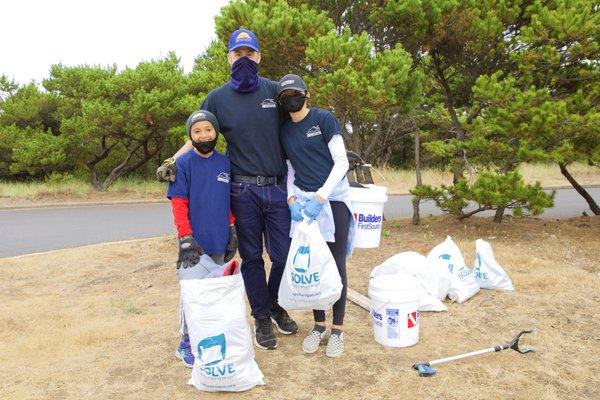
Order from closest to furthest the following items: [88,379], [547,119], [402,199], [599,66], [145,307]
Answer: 1. [88,379]
2. [145,307]
3. [547,119]
4. [599,66]
5. [402,199]

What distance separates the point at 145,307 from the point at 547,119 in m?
4.96

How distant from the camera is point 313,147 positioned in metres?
3.30

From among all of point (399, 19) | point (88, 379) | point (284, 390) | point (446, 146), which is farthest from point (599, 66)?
point (88, 379)

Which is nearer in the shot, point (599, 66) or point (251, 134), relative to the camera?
point (251, 134)

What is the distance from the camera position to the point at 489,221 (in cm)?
820

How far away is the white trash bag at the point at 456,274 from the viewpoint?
14.6ft

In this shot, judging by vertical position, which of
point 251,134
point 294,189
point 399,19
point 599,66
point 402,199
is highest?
point 399,19

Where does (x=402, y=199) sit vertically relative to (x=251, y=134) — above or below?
below

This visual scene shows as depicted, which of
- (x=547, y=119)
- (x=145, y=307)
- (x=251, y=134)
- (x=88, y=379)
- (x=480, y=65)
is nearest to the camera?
(x=88, y=379)

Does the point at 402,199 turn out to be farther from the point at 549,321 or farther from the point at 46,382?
the point at 46,382

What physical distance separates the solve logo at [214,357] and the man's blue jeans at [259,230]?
72cm

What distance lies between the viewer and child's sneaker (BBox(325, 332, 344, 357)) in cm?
333

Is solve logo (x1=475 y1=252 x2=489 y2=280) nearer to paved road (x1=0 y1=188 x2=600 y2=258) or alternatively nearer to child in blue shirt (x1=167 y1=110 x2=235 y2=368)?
child in blue shirt (x1=167 y1=110 x2=235 y2=368)

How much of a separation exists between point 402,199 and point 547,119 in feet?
28.6
